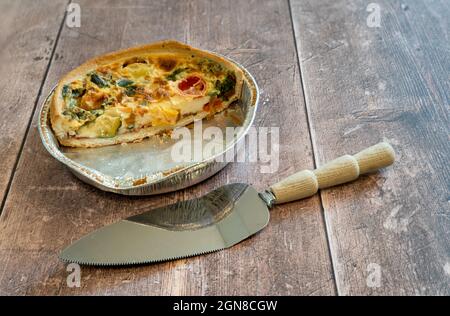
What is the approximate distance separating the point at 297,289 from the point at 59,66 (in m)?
1.33

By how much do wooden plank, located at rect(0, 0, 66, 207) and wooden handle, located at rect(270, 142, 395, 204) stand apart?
0.83 meters

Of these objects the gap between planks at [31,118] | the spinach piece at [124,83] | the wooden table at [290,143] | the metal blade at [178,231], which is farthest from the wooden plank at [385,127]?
the gap between planks at [31,118]

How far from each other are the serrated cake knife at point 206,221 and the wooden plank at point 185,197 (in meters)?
0.03

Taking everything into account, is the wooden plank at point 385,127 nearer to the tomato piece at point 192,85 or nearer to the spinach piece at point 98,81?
the tomato piece at point 192,85

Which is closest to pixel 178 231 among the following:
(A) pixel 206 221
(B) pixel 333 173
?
(A) pixel 206 221

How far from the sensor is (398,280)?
4.93 ft

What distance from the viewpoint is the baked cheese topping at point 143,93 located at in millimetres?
1945

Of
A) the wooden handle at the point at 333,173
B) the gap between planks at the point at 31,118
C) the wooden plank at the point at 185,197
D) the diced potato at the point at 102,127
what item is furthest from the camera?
the diced potato at the point at 102,127

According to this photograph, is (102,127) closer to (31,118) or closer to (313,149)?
(31,118)

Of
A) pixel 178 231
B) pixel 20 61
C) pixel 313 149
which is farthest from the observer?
pixel 20 61

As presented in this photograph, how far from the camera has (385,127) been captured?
1973mm

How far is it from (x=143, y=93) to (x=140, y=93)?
0.01 m

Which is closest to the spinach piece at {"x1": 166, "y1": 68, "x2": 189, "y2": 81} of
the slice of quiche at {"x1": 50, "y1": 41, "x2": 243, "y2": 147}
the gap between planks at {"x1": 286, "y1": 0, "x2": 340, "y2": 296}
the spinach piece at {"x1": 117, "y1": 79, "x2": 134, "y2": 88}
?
the slice of quiche at {"x1": 50, "y1": 41, "x2": 243, "y2": 147}

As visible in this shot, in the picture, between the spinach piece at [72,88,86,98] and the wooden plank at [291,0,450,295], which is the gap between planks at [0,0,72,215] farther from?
the wooden plank at [291,0,450,295]
